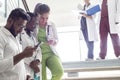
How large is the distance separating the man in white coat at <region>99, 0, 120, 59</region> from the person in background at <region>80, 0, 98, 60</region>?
11cm

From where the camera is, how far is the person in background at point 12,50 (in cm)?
160

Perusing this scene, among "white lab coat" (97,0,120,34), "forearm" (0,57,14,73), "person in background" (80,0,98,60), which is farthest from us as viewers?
"person in background" (80,0,98,60)

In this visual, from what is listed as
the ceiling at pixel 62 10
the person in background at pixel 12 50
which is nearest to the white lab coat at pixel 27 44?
the person in background at pixel 12 50

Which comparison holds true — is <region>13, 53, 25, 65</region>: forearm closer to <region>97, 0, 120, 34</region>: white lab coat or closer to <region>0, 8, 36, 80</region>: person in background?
<region>0, 8, 36, 80</region>: person in background

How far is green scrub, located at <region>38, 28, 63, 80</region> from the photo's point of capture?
2.54 meters

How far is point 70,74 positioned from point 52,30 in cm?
78

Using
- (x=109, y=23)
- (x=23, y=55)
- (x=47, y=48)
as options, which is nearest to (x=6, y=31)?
(x=23, y=55)

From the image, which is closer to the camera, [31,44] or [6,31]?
[6,31]

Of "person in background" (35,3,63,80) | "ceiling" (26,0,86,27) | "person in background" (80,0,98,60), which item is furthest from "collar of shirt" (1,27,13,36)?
"ceiling" (26,0,86,27)

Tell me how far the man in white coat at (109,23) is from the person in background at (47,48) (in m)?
0.93

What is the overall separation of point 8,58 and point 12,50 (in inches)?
3.8

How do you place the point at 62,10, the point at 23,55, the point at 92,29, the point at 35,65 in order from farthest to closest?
the point at 62,10
the point at 92,29
the point at 35,65
the point at 23,55

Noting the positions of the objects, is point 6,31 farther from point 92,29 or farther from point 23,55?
point 92,29

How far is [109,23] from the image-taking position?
10.8 feet
